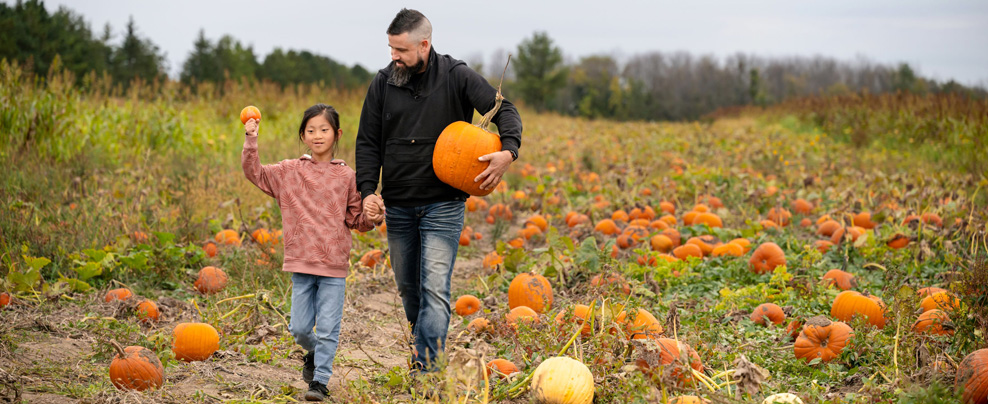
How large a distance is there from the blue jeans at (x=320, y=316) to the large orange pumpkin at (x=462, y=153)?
72cm

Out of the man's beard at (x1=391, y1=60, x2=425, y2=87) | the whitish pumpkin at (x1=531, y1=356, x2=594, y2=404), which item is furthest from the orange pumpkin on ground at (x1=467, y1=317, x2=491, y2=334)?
the man's beard at (x1=391, y1=60, x2=425, y2=87)

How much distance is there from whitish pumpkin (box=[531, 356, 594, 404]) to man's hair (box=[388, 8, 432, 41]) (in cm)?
160

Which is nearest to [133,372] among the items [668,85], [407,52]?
[407,52]

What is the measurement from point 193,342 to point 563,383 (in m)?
2.06

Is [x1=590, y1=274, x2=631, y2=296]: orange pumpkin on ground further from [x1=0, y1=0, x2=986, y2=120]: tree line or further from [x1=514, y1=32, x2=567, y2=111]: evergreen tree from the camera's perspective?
[x1=514, y1=32, x2=567, y2=111]: evergreen tree

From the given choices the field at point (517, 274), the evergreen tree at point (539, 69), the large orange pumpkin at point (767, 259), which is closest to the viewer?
the field at point (517, 274)

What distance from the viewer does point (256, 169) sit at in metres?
3.36

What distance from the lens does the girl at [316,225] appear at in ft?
10.9

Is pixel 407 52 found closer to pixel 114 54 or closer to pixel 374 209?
pixel 374 209

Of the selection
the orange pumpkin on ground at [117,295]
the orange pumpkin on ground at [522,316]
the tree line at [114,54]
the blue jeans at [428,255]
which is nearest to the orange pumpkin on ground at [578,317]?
the orange pumpkin on ground at [522,316]

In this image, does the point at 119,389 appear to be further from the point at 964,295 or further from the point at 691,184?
the point at 691,184

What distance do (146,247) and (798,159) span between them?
33.3ft

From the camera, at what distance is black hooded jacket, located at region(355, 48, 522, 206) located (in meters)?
3.40

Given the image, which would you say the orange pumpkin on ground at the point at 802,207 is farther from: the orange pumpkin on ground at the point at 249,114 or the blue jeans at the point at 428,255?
the orange pumpkin on ground at the point at 249,114
